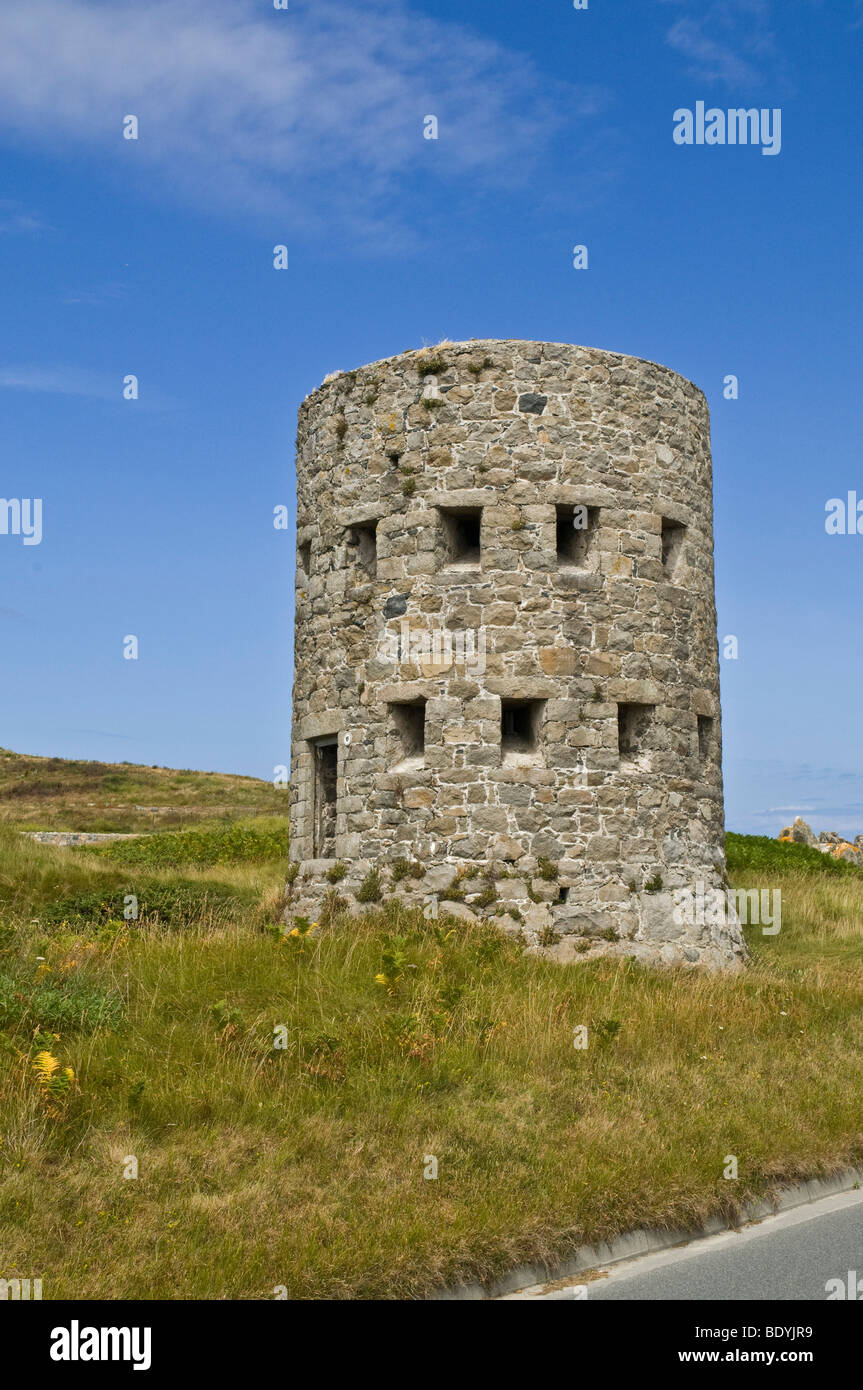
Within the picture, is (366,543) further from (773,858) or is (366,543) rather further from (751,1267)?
(773,858)

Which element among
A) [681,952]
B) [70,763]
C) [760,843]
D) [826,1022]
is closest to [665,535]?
[681,952]

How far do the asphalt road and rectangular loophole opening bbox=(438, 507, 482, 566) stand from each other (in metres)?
8.49

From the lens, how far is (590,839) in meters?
14.1

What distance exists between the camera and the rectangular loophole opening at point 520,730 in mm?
14203

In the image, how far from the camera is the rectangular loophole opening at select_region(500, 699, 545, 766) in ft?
46.6

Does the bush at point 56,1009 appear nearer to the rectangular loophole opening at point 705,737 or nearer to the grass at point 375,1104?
the grass at point 375,1104

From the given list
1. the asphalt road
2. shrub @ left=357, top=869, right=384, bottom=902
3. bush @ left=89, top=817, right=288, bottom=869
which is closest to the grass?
the asphalt road

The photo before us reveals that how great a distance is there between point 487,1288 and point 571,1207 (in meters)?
0.82

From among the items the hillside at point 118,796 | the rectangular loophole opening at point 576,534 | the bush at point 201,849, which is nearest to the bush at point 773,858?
the bush at point 201,849

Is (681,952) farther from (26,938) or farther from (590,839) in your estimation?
(26,938)

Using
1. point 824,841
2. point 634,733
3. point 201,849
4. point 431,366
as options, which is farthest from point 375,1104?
point 824,841

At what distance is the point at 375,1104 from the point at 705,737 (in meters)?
8.82

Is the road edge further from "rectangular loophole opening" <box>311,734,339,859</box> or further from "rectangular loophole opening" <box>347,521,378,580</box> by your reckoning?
"rectangular loophole opening" <box>347,521,378,580</box>
